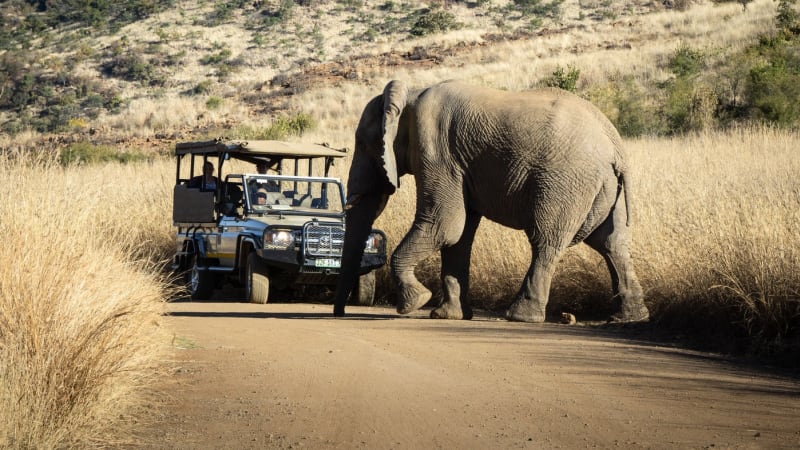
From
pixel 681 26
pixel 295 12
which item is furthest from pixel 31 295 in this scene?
pixel 295 12

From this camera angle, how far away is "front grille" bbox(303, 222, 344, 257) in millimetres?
16156

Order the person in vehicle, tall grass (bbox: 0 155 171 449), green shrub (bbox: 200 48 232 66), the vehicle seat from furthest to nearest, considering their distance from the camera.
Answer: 1. green shrub (bbox: 200 48 232 66)
2. the person in vehicle
3. the vehicle seat
4. tall grass (bbox: 0 155 171 449)

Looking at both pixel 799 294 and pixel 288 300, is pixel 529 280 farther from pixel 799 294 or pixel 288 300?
pixel 288 300

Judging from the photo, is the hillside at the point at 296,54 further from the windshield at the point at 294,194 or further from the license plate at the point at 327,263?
the license plate at the point at 327,263

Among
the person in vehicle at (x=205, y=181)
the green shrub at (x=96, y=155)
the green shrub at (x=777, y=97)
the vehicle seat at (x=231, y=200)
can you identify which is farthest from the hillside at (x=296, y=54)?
the vehicle seat at (x=231, y=200)

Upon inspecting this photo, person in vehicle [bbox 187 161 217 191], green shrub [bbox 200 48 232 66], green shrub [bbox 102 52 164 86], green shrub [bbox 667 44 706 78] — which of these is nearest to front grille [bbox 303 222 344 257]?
person in vehicle [bbox 187 161 217 191]

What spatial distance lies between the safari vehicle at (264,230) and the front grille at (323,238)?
1 cm

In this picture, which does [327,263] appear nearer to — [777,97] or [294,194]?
[294,194]

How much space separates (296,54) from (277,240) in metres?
54.6

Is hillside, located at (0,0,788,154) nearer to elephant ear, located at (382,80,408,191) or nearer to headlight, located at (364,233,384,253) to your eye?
headlight, located at (364,233,384,253)

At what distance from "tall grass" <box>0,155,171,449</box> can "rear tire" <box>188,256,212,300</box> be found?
27.2ft

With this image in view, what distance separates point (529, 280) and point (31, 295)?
6.96 metres

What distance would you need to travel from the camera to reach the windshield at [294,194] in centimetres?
1758

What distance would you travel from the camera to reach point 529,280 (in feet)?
42.7
